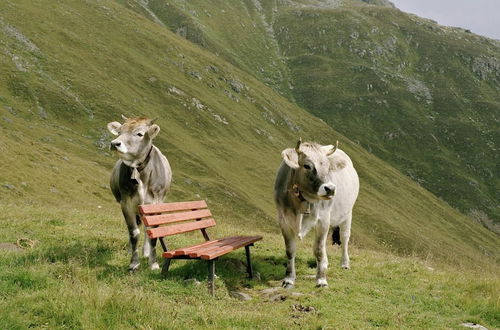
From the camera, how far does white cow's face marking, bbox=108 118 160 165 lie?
1111 cm

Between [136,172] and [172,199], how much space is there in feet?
144

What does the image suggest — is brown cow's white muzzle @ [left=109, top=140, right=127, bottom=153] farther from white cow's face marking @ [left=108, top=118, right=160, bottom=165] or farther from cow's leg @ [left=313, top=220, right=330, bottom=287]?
cow's leg @ [left=313, top=220, right=330, bottom=287]

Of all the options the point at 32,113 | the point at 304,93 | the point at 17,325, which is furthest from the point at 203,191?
the point at 304,93

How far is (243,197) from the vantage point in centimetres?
6606

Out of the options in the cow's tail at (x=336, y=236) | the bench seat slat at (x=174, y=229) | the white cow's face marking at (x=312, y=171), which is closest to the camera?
the white cow's face marking at (x=312, y=171)

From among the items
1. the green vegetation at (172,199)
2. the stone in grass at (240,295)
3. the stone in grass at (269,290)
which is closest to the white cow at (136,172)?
the green vegetation at (172,199)

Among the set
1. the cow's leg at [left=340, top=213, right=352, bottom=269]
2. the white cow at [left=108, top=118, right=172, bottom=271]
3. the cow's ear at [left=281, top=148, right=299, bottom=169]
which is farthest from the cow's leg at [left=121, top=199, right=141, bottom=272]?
the cow's leg at [left=340, top=213, right=352, bottom=269]

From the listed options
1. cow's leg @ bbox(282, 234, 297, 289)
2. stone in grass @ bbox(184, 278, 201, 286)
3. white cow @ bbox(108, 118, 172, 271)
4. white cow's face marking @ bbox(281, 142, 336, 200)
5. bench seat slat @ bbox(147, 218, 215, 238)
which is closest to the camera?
stone in grass @ bbox(184, 278, 201, 286)

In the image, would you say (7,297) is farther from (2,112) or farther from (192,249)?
(2,112)

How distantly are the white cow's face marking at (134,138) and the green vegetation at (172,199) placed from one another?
2.86 metres

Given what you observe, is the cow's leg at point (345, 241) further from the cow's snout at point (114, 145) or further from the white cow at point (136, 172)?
the cow's snout at point (114, 145)

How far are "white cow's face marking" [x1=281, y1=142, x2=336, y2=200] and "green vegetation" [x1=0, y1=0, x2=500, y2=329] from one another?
2.56 meters

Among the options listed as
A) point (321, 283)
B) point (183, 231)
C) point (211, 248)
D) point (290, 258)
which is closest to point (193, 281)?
point (211, 248)

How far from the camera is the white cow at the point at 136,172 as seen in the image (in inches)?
443
